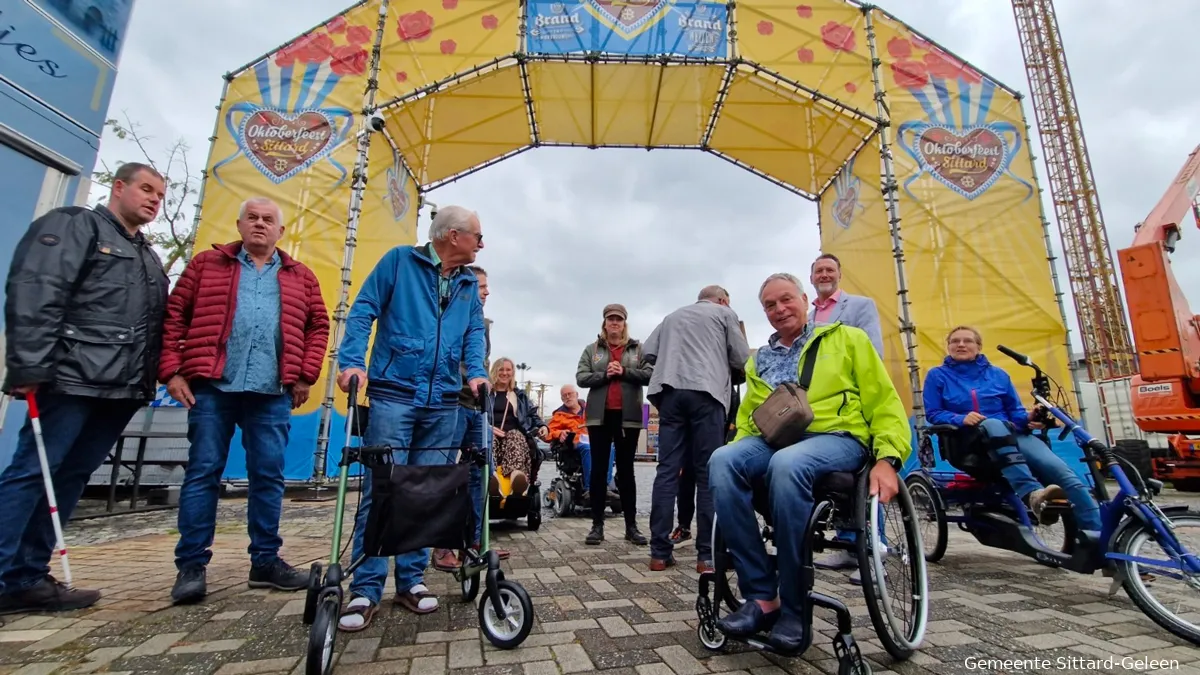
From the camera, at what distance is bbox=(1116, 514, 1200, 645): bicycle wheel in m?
2.17

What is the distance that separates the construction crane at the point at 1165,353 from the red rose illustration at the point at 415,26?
1188 cm

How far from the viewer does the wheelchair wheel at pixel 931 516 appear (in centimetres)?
348

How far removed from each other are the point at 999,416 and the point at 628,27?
27.2 ft

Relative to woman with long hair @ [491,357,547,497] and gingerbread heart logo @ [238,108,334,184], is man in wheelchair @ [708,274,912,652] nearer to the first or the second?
woman with long hair @ [491,357,547,497]

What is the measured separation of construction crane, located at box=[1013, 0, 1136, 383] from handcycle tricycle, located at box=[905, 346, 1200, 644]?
3710cm

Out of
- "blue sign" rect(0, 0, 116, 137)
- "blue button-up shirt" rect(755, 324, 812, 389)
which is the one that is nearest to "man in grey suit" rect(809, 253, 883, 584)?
"blue button-up shirt" rect(755, 324, 812, 389)

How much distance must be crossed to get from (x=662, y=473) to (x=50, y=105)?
5072mm

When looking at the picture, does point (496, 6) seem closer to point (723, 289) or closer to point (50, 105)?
point (50, 105)

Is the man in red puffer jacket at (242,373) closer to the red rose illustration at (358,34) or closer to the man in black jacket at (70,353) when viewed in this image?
the man in black jacket at (70,353)

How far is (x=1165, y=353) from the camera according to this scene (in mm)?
8195

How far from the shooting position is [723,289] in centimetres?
399

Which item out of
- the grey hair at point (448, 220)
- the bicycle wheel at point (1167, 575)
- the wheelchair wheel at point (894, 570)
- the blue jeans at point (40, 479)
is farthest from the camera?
the grey hair at point (448, 220)

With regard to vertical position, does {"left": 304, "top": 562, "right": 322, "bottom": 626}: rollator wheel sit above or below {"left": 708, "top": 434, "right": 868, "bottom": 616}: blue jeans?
below

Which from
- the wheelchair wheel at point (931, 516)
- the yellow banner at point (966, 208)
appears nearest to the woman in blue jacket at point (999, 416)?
the wheelchair wheel at point (931, 516)
